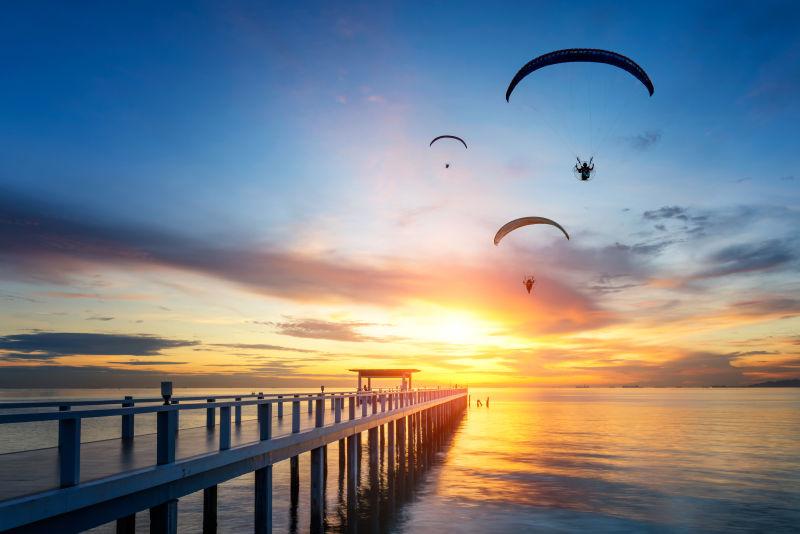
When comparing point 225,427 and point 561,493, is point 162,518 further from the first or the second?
point 561,493

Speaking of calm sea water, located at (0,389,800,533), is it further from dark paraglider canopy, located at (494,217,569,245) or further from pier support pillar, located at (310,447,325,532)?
dark paraglider canopy, located at (494,217,569,245)

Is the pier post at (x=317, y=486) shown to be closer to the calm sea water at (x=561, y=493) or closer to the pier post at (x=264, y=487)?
the calm sea water at (x=561, y=493)

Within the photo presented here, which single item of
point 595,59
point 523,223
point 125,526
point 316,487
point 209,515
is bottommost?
point 209,515

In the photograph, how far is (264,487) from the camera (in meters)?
15.1

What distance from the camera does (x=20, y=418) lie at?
7.95 metres

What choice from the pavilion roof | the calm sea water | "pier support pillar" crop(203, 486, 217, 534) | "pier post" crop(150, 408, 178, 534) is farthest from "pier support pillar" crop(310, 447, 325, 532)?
the pavilion roof

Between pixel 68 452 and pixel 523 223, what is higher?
pixel 523 223

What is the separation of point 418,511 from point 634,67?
23.0 meters

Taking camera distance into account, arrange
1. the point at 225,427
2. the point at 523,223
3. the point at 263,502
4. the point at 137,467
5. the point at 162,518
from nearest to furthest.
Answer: the point at 137,467 → the point at 162,518 → the point at 225,427 → the point at 263,502 → the point at 523,223

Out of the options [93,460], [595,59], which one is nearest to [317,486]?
[93,460]

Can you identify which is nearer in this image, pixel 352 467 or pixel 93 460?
pixel 93 460

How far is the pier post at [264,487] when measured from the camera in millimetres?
14797

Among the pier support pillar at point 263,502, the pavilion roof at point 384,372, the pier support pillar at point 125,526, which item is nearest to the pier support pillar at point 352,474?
the pier support pillar at point 125,526

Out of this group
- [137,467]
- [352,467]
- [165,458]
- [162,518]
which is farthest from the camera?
[352,467]
